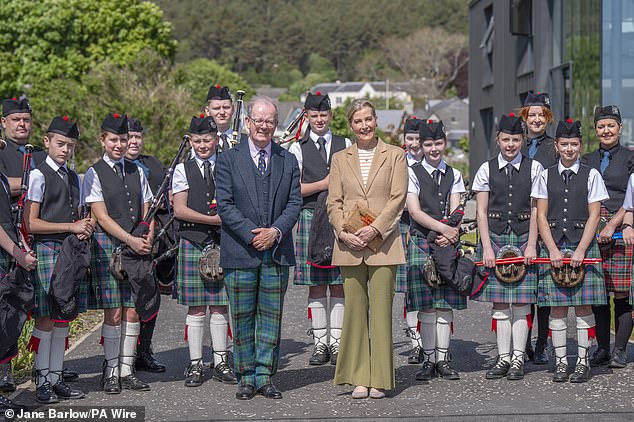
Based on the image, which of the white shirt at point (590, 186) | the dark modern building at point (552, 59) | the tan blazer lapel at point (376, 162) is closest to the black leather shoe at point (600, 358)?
the white shirt at point (590, 186)

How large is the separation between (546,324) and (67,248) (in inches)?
148

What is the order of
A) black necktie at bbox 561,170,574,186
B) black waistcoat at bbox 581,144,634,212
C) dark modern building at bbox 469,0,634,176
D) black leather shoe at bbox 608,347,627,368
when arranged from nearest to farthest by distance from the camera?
1. black necktie at bbox 561,170,574,186
2. black leather shoe at bbox 608,347,627,368
3. black waistcoat at bbox 581,144,634,212
4. dark modern building at bbox 469,0,634,176

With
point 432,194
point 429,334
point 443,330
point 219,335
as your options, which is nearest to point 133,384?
point 219,335

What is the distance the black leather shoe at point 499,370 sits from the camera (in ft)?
23.1

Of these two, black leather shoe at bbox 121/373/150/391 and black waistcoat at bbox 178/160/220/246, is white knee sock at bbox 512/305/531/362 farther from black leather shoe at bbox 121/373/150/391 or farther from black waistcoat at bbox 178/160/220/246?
black leather shoe at bbox 121/373/150/391

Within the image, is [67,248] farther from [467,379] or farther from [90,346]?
[467,379]

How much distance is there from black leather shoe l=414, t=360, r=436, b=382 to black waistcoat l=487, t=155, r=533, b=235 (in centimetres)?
107

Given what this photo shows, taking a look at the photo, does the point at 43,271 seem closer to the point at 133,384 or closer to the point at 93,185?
the point at 93,185

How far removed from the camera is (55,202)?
6480 mm

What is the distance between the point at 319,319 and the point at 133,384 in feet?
5.66

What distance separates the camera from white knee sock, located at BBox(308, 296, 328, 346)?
7.84 meters

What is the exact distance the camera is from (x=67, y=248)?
6402 mm

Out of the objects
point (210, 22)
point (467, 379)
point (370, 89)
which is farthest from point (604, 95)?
point (210, 22)

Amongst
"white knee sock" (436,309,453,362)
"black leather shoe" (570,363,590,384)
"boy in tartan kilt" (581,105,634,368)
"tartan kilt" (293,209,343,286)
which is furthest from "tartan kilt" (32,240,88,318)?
"boy in tartan kilt" (581,105,634,368)
